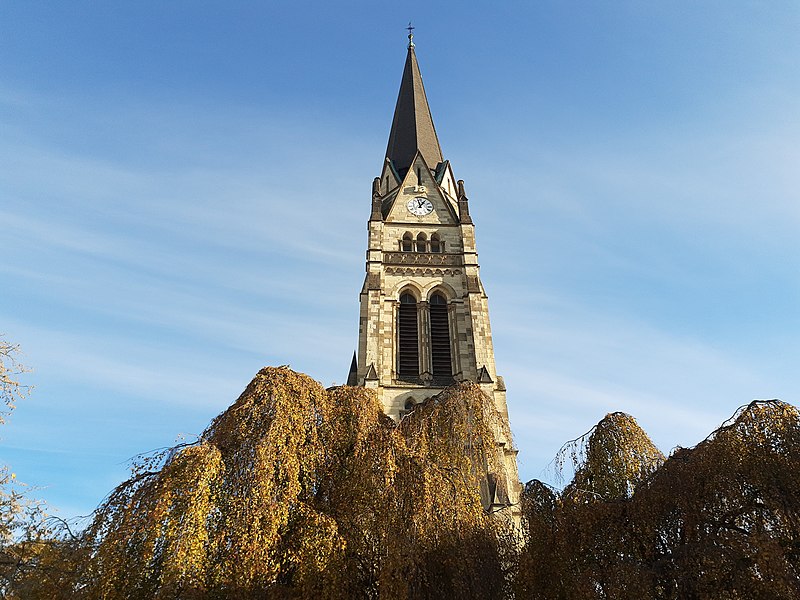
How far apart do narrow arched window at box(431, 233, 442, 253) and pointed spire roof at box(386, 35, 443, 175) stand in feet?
19.6

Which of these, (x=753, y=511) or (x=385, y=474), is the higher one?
(x=385, y=474)

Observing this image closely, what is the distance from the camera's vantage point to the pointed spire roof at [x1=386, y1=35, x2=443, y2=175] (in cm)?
3434

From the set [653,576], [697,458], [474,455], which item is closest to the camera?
[653,576]

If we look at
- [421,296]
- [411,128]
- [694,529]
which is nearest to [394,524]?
[694,529]

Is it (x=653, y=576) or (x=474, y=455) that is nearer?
(x=653, y=576)

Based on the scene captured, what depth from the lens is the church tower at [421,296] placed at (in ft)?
75.1

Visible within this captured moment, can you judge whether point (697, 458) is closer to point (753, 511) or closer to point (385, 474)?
point (753, 511)

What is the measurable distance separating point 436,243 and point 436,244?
0.06 metres

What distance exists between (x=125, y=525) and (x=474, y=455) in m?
6.16

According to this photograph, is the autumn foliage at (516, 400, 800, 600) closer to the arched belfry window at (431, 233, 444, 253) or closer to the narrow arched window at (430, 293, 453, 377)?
the narrow arched window at (430, 293, 453, 377)

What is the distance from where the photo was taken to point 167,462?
8867 mm

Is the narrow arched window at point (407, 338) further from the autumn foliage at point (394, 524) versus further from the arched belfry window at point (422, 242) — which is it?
the autumn foliage at point (394, 524)

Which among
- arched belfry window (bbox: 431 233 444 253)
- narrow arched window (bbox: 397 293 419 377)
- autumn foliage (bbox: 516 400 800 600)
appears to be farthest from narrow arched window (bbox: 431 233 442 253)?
autumn foliage (bbox: 516 400 800 600)

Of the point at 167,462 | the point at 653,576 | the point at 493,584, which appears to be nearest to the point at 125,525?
the point at 167,462
